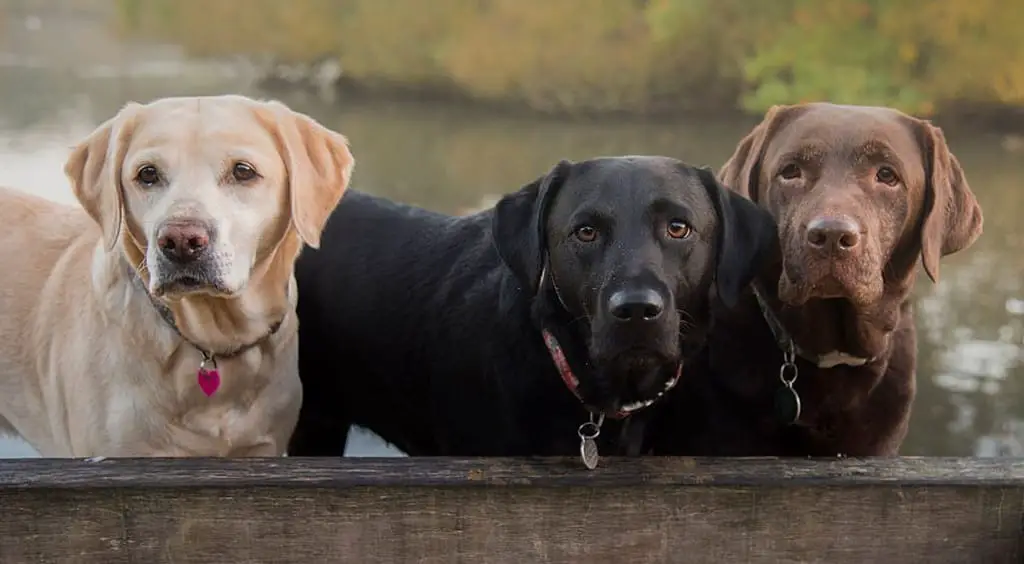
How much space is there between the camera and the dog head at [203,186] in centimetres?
138

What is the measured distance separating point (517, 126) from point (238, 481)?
2.35 metres

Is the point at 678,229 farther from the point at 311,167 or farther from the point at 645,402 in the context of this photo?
the point at 311,167

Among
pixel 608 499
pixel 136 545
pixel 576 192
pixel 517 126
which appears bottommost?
pixel 136 545

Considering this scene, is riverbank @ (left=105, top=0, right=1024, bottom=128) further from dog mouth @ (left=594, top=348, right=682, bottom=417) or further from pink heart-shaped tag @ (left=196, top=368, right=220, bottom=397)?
pink heart-shaped tag @ (left=196, top=368, right=220, bottom=397)

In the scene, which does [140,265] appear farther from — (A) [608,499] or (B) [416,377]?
(A) [608,499]

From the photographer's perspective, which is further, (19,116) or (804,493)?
(19,116)

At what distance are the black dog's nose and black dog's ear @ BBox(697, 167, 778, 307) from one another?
0.18 meters

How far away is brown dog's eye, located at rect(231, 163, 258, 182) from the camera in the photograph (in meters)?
1.48

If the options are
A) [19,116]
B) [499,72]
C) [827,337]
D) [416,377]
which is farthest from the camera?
[19,116]

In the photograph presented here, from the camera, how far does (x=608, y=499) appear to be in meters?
1.27

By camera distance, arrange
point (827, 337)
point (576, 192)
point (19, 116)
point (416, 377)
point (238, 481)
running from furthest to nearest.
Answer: point (19, 116)
point (416, 377)
point (827, 337)
point (576, 192)
point (238, 481)

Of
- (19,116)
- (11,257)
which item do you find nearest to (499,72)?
(11,257)

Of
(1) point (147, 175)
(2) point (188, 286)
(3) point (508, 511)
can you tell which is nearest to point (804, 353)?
(3) point (508, 511)

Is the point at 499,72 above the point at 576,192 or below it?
above
